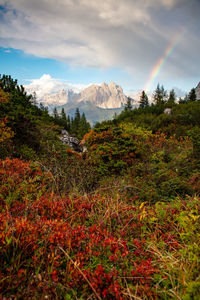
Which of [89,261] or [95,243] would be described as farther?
[95,243]

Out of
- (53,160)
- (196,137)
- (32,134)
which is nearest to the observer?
(53,160)

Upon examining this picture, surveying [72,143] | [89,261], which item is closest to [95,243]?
[89,261]

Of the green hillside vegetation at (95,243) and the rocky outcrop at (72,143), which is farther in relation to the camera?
the rocky outcrop at (72,143)

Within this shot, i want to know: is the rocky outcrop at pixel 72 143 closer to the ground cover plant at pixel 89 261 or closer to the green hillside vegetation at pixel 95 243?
the green hillside vegetation at pixel 95 243

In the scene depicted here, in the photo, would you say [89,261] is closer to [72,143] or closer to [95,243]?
[95,243]

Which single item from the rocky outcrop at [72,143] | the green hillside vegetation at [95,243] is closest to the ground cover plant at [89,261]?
the green hillside vegetation at [95,243]

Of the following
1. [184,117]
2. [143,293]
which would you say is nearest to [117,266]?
[143,293]

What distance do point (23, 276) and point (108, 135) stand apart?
29.1 feet

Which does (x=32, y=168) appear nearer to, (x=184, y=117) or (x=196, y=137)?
(x=196, y=137)

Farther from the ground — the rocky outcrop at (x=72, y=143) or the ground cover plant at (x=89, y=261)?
the rocky outcrop at (x=72, y=143)

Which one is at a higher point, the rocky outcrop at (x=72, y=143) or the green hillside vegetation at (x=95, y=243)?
the rocky outcrop at (x=72, y=143)

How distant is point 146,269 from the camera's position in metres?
1.78

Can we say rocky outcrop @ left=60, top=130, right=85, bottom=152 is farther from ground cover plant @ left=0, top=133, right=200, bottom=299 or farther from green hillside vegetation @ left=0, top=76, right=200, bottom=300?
ground cover plant @ left=0, top=133, right=200, bottom=299

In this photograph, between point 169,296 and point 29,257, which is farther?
point 29,257
